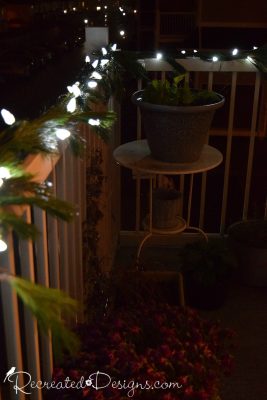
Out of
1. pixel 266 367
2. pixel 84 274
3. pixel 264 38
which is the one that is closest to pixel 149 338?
pixel 84 274

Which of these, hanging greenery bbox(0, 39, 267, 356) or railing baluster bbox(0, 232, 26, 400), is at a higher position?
hanging greenery bbox(0, 39, 267, 356)

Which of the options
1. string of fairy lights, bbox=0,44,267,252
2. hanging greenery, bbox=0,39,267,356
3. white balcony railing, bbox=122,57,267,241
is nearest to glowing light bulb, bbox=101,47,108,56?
string of fairy lights, bbox=0,44,267,252

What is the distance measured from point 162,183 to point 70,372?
1.67m

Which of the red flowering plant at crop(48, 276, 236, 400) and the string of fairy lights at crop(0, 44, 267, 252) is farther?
the red flowering plant at crop(48, 276, 236, 400)

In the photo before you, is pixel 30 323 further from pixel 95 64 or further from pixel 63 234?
pixel 95 64

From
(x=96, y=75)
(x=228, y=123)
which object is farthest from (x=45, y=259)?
(x=228, y=123)

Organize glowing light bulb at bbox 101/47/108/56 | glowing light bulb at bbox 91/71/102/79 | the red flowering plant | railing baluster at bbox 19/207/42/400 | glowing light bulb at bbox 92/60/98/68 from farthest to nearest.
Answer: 1. glowing light bulb at bbox 101/47/108/56
2. glowing light bulb at bbox 92/60/98/68
3. glowing light bulb at bbox 91/71/102/79
4. the red flowering plant
5. railing baluster at bbox 19/207/42/400

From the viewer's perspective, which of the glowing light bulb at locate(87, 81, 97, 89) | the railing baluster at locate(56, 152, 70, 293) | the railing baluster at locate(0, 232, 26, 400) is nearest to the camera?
the railing baluster at locate(0, 232, 26, 400)

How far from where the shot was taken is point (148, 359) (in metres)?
1.26

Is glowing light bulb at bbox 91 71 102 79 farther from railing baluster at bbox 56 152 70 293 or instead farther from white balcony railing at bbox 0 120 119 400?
railing baluster at bbox 56 152 70 293

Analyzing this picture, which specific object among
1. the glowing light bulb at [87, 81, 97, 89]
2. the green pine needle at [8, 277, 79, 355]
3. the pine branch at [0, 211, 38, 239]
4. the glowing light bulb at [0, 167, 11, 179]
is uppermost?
the glowing light bulb at [0, 167, 11, 179]

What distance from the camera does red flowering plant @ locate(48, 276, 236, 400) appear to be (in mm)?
1165

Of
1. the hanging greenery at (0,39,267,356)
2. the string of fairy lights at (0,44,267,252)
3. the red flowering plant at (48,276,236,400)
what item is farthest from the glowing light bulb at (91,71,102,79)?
the red flowering plant at (48,276,236,400)

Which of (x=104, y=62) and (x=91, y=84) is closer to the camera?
(x=91, y=84)
